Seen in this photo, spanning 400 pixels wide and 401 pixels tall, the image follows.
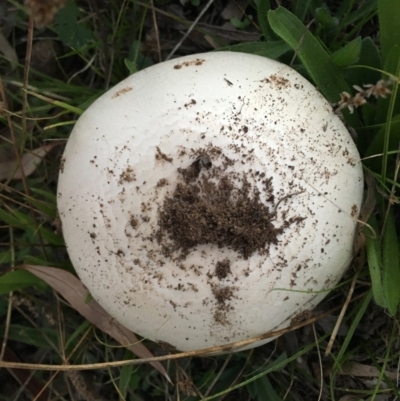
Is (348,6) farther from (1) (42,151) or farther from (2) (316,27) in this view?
(1) (42,151)

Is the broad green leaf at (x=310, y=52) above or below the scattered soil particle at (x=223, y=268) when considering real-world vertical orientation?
above

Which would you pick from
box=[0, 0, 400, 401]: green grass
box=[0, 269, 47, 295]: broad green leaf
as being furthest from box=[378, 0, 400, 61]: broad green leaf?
box=[0, 269, 47, 295]: broad green leaf

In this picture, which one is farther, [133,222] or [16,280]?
[16,280]

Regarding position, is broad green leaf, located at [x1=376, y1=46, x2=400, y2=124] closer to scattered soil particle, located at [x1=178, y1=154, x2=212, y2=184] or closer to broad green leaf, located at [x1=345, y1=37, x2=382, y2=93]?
broad green leaf, located at [x1=345, y1=37, x2=382, y2=93]

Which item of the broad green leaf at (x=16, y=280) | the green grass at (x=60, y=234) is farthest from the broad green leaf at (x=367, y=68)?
the broad green leaf at (x=16, y=280)

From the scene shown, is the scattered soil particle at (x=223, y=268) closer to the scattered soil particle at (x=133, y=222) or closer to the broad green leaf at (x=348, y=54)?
the scattered soil particle at (x=133, y=222)

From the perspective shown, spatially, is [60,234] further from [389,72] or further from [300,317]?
[389,72]

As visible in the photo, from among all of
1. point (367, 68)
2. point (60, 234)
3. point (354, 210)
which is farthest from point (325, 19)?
point (60, 234)

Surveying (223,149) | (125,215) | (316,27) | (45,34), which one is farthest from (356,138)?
(45,34)
